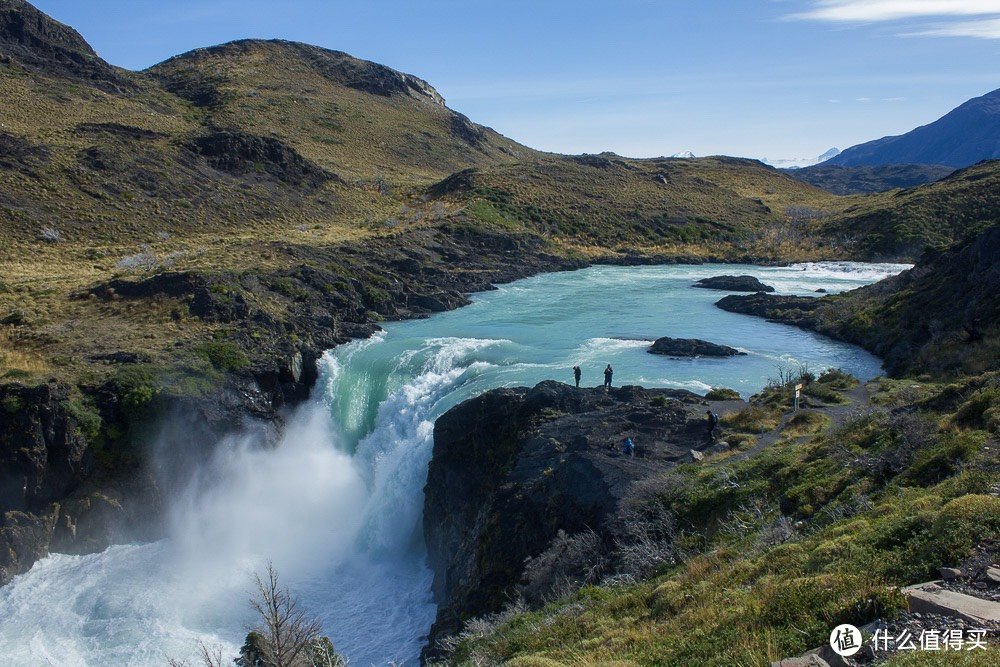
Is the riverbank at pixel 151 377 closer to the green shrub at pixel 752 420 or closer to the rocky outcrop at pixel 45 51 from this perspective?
the green shrub at pixel 752 420

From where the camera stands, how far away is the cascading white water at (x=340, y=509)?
19.2 meters

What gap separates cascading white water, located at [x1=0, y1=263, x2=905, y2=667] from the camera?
19250 millimetres

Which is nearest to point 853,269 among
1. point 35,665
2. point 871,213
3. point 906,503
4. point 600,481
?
point 871,213

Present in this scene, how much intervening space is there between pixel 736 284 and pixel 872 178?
426ft

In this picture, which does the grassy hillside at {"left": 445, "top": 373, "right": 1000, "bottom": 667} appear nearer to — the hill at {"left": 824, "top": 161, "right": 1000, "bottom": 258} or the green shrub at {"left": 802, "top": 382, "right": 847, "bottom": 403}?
the green shrub at {"left": 802, "top": 382, "right": 847, "bottom": 403}

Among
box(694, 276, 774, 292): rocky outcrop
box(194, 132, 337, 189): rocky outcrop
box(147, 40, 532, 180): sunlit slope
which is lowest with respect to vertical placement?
box(694, 276, 774, 292): rocky outcrop

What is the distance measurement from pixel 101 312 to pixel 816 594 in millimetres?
32529

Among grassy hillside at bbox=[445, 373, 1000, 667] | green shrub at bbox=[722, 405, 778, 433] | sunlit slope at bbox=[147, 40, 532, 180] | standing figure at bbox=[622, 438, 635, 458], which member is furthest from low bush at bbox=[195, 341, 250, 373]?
sunlit slope at bbox=[147, 40, 532, 180]

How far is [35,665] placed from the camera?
1805cm

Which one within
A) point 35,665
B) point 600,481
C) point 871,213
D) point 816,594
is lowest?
point 35,665

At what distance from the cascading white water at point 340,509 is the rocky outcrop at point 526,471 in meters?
1.76

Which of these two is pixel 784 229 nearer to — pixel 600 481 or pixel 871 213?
pixel 871 213
